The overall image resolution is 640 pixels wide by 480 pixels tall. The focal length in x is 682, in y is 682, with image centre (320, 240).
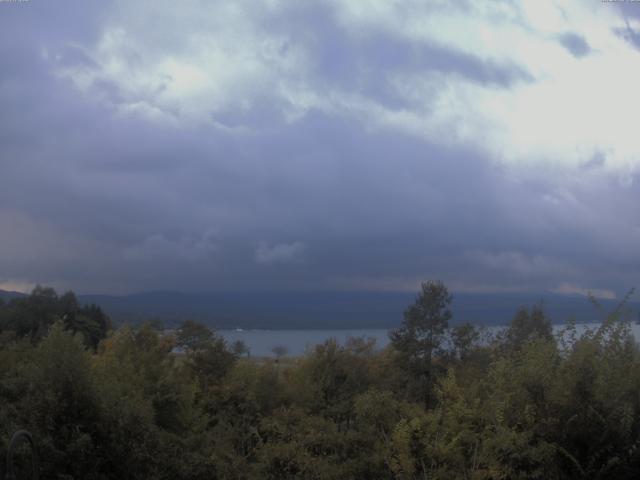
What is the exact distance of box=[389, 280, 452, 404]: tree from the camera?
1121 inches

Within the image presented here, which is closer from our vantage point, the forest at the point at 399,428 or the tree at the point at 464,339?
the forest at the point at 399,428

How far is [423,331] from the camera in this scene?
2989cm

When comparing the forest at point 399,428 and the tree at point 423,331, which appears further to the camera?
the tree at point 423,331

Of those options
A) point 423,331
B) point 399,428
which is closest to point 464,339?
point 423,331

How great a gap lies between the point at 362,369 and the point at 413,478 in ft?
51.3

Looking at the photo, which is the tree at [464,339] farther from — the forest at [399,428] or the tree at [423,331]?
the forest at [399,428]

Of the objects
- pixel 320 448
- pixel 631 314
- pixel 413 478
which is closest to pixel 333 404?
pixel 320 448

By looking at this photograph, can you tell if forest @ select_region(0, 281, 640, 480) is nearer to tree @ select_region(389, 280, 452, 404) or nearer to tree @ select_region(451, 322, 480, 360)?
tree @ select_region(389, 280, 452, 404)

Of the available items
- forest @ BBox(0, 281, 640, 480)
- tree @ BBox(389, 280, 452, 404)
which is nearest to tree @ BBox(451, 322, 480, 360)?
tree @ BBox(389, 280, 452, 404)

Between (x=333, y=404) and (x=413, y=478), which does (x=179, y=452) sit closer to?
(x=413, y=478)

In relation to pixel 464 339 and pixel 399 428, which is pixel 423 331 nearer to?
pixel 464 339

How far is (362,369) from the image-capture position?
25.0 meters

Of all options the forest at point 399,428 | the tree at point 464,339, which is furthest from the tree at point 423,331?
the forest at point 399,428

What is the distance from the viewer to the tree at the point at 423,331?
93.5 feet
